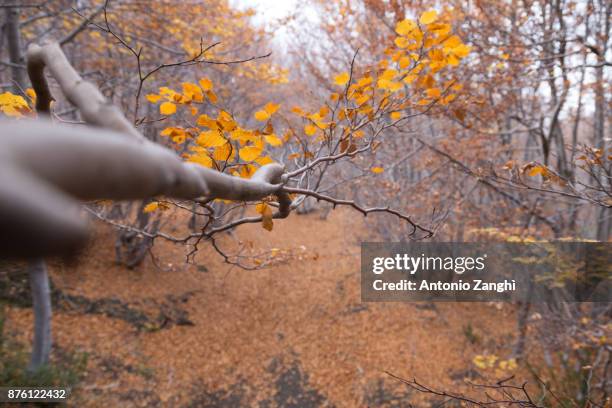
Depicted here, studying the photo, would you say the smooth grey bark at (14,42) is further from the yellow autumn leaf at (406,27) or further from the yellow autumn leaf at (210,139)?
the yellow autumn leaf at (406,27)

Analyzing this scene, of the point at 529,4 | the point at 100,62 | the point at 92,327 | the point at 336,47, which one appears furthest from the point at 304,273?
the point at 529,4

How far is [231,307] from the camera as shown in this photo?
682 centimetres

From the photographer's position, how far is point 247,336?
601 centimetres

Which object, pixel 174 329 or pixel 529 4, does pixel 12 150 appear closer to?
pixel 529 4

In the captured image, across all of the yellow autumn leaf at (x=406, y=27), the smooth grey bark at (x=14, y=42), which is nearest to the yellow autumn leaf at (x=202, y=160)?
the yellow autumn leaf at (x=406, y=27)

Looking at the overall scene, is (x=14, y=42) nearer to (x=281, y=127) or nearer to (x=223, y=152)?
(x=281, y=127)

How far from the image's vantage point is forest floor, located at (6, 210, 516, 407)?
182 inches

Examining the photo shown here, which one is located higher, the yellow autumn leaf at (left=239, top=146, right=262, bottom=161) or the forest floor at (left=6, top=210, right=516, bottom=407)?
the yellow autumn leaf at (left=239, top=146, right=262, bottom=161)

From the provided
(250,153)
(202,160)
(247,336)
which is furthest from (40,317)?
(250,153)

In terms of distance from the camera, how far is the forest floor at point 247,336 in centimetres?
463

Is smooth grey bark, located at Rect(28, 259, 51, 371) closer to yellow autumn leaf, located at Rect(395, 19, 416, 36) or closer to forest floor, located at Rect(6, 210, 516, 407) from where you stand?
forest floor, located at Rect(6, 210, 516, 407)

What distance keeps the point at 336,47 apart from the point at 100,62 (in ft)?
17.0

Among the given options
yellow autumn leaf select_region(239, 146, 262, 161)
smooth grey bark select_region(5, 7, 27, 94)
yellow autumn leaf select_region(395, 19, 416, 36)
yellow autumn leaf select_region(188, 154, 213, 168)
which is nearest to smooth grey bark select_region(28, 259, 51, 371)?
smooth grey bark select_region(5, 7, 27, 94)

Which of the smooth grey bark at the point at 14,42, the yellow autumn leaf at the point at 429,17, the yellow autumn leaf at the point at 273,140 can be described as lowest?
the yellow autumn leaf at the point at 273,140
